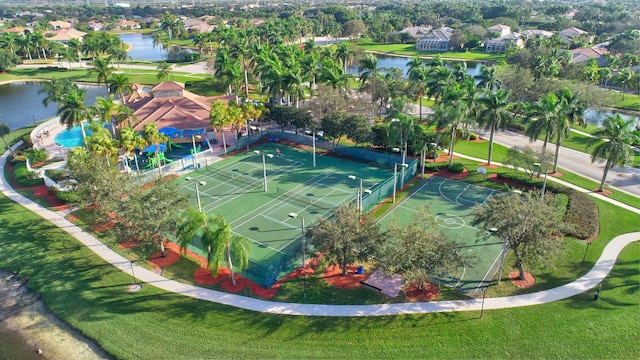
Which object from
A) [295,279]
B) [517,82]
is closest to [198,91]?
[517,82]

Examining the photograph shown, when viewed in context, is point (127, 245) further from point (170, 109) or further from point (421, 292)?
point (170, 109)

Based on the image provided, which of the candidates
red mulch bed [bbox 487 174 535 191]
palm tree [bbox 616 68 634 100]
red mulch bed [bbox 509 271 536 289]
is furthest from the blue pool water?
palm tree [bbox 616 68 634 100]

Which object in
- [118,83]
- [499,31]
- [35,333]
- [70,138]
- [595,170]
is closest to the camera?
[35,333]

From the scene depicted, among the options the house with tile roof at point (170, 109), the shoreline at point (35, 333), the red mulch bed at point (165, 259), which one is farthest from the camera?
the house with tile roof at point (170, 109)

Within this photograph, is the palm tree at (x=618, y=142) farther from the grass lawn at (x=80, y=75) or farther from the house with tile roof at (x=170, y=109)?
the grass lawn at (x=80, y=75)

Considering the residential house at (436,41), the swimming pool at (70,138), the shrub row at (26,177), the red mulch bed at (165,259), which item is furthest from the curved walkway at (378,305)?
the residential house at (436,41)

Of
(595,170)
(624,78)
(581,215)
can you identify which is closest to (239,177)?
(581,215)
